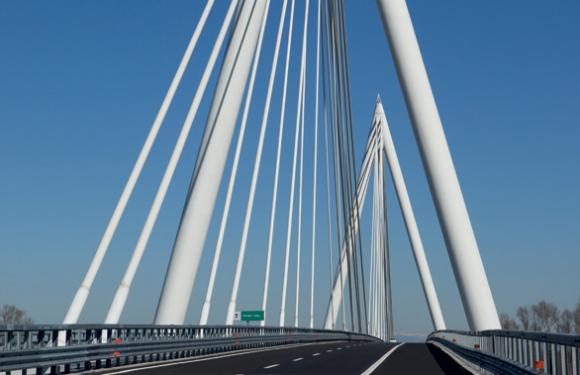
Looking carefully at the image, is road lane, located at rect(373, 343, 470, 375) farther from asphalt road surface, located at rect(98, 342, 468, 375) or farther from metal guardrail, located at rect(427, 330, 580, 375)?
metal guardrail, located at rect(427, 330, 580, 375)

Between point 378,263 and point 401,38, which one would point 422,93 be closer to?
point 401,38

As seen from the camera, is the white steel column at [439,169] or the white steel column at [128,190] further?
the white steel column at [439,169]

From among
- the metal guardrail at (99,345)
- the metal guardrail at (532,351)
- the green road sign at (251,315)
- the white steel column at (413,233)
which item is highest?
the white steel column at (413,233)

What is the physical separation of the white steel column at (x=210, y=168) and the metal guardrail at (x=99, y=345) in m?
1.25

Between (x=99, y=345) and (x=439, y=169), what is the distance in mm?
11423

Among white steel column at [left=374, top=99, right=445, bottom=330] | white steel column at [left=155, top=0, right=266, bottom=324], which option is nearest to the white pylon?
white steel column at [left=374, top=99, right=445, bottom=330]

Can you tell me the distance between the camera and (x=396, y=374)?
70.5 feet

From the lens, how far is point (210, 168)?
104ft

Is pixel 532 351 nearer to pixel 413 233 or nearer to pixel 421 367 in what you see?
pixel 421 367

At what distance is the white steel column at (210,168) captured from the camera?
31.1 m

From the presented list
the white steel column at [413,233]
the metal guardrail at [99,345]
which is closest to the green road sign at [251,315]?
the white steel column at [413,233]

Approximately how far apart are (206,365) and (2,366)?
9114 millimetres

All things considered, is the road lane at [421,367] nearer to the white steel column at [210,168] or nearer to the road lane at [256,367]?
the road lane at [256,367]

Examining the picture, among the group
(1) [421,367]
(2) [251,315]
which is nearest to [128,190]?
(1) [421,367]
